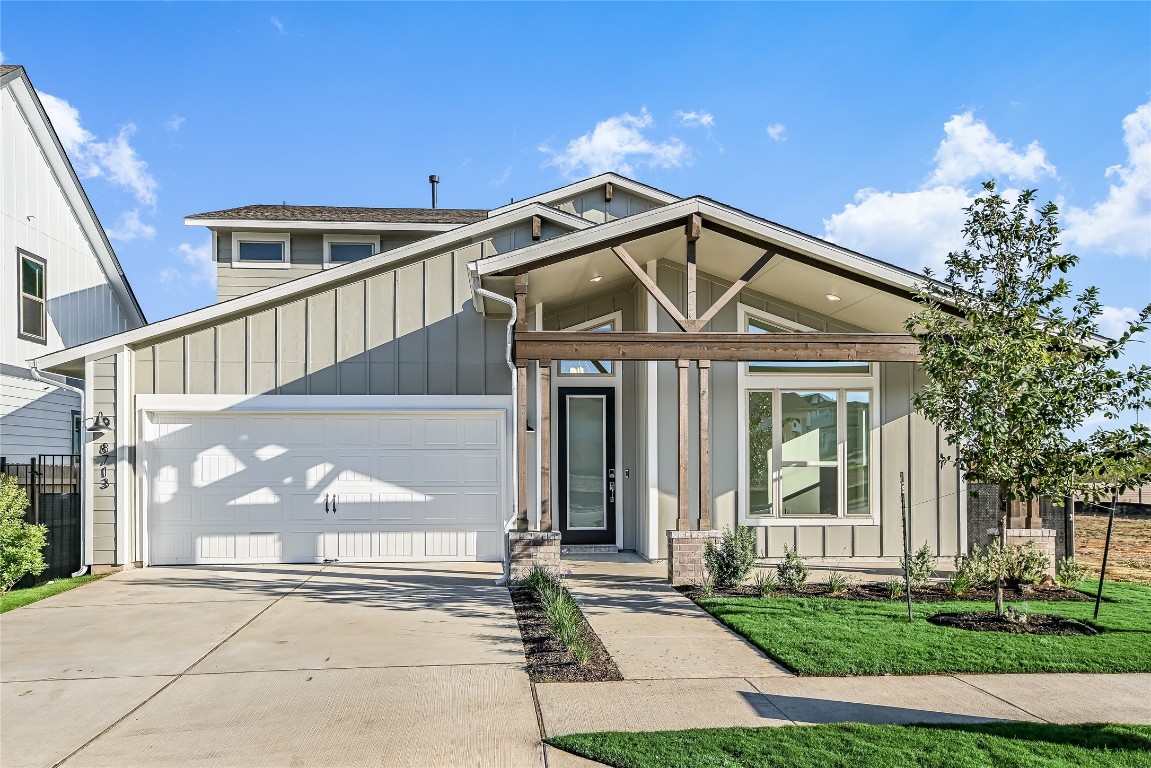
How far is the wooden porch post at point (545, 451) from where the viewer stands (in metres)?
8.94

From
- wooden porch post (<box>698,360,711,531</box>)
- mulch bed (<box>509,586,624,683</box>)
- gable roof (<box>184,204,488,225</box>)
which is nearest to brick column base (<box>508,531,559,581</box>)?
mulch bed (<box>509,586,624,683</box>)

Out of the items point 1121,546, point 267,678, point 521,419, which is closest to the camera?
point 267,678

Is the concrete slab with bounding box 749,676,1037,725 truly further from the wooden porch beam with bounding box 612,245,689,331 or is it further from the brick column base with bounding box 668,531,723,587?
the wooden porch beam with bounding box 612,245,689,331

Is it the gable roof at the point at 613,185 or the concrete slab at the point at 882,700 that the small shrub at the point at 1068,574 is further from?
the gable roof at the point at 613,185

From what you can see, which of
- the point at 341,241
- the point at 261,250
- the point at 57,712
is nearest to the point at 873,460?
the point at 57,712

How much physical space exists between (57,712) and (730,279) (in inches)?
350

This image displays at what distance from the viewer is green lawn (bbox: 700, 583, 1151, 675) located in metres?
5.98

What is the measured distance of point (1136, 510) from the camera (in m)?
21.0

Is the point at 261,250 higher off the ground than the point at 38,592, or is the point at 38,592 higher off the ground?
the point at 261,250

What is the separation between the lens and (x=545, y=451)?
8945 mm

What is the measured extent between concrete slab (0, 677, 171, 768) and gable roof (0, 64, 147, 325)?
1085cm

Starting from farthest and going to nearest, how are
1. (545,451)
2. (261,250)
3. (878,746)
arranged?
(261,250) → (545,451) → (878,746)

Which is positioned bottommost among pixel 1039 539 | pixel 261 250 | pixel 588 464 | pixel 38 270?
pixel 1039 539

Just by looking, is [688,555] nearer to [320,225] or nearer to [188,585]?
[188,585]
